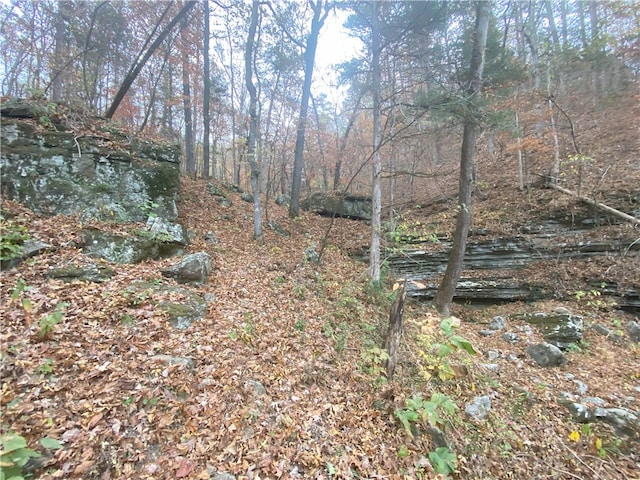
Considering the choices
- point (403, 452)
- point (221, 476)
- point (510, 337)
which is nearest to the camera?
point (221, 476)

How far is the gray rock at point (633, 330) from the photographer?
271 inches

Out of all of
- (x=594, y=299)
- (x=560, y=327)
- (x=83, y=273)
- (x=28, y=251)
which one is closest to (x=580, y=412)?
(x=560, y=327)

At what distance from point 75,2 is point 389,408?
1595cm

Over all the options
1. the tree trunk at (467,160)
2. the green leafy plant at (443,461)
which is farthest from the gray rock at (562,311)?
the green leafy plant at (443,461)

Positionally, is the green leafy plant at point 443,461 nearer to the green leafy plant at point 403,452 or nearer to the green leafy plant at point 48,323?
the green leafy plant at point 403,452

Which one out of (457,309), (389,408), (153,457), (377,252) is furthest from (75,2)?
(457,309)

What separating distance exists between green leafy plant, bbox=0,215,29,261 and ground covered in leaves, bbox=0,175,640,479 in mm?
202

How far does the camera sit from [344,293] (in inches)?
311

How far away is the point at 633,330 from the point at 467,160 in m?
5.60

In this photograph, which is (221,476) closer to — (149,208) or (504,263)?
(149,208)

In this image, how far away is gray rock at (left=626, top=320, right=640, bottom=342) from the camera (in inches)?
271

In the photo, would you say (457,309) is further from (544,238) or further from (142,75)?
(142,75)

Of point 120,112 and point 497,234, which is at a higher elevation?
point 120,112

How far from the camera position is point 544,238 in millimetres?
9656
